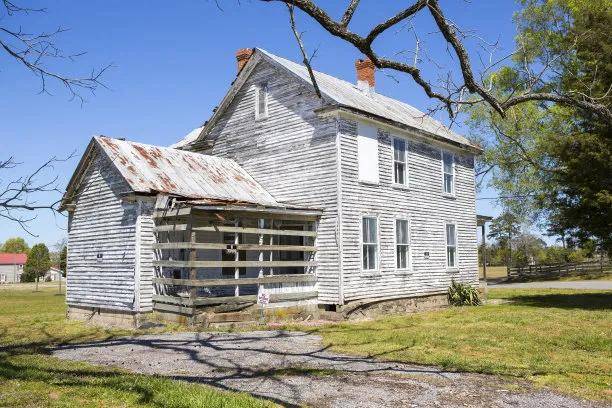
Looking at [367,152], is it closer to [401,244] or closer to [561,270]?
[401,244]

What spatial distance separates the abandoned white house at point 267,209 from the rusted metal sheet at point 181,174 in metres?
0.06

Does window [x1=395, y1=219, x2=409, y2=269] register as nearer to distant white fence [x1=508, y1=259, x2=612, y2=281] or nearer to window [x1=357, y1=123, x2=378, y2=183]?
window [x1=357, y1=123, x2=378, y2=183]

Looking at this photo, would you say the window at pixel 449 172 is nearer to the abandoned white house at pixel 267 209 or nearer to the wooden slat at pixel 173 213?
the abandoned white house at pixel 267 209

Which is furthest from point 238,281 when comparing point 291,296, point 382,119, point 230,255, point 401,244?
point 382,119

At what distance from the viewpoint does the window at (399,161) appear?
20344 millimetres

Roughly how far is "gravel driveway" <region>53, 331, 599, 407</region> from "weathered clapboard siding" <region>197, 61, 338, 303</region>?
18.9ft

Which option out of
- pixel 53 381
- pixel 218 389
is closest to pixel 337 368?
pixel 218 389

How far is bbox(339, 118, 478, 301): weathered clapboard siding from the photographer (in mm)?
18000

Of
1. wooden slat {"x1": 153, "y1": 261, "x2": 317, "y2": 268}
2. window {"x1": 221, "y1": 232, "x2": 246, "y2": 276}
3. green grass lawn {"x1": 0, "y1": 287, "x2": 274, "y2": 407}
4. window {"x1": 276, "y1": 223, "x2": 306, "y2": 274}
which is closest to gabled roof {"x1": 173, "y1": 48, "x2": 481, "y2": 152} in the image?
window {"x1": 276, "y1": 223, "x2": 306, "y2": 274}

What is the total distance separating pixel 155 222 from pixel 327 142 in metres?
6.08

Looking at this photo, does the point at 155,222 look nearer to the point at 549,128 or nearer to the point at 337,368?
the point at 337,368

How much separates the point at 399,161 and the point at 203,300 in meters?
9.52

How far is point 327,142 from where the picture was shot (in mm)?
18094

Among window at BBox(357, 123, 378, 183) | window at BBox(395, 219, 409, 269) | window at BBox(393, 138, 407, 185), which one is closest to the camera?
window at BBox(357, 123, 378, 183)
